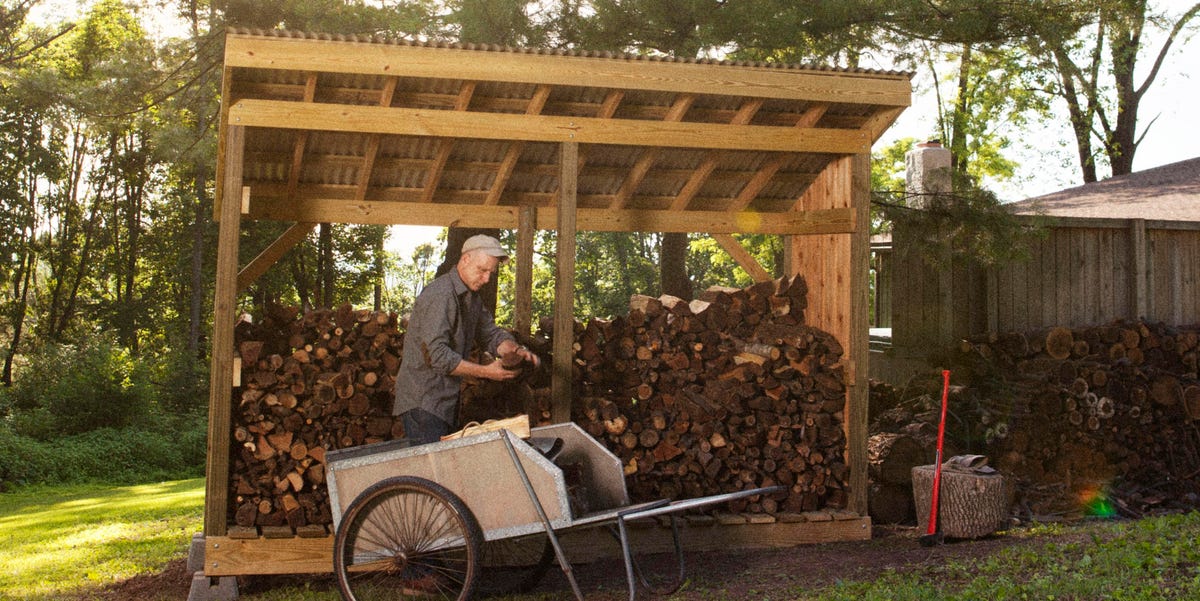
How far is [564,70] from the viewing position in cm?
722

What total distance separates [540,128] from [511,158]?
0.68 m

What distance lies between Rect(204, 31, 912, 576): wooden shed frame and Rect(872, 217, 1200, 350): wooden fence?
258 cm

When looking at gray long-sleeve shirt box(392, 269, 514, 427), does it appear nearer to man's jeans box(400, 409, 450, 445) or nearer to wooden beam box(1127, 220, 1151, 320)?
man's jeans box(400, 409, 450, 445)

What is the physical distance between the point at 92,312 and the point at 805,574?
25.5 meters

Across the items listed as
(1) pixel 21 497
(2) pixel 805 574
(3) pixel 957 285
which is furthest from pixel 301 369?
(1) pixel 21 497

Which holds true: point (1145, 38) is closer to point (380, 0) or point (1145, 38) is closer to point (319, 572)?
point (380, 0)

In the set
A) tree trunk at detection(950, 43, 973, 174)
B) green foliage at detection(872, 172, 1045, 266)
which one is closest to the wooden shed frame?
green foliage at detection(872, 172, 1045, 266)

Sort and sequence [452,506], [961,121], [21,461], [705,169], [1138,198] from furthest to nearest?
1. [961,121]
2. [21,461]
3. [1138,198]
4. [705,169]
5. [452,506]

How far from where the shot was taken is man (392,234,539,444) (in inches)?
259

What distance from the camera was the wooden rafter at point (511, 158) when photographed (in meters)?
7.38

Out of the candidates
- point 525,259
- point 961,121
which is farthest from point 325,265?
point 525,259

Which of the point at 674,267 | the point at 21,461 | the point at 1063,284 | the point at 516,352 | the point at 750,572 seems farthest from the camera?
the point at 21,461

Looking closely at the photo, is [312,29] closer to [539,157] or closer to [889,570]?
[539,157]

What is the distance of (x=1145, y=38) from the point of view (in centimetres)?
2570
